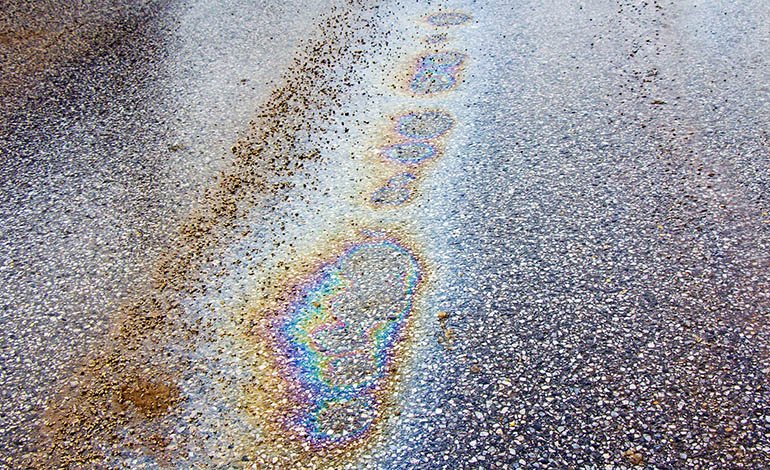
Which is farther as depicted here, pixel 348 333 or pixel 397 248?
pixel 397 248

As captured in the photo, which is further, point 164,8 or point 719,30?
point 164,8

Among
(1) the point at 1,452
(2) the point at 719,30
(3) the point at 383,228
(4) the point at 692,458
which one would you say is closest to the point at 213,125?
(3) the point at 383,228

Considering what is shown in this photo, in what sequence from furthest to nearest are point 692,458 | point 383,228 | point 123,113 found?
point 123,113 < point 383,228 < point 692,458

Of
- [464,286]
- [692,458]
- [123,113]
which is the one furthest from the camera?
[123,113]

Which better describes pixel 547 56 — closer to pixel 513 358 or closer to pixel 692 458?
pixel 513 358

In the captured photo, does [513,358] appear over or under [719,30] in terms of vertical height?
under

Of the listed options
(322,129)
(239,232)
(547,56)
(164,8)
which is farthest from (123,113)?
(547,56)
